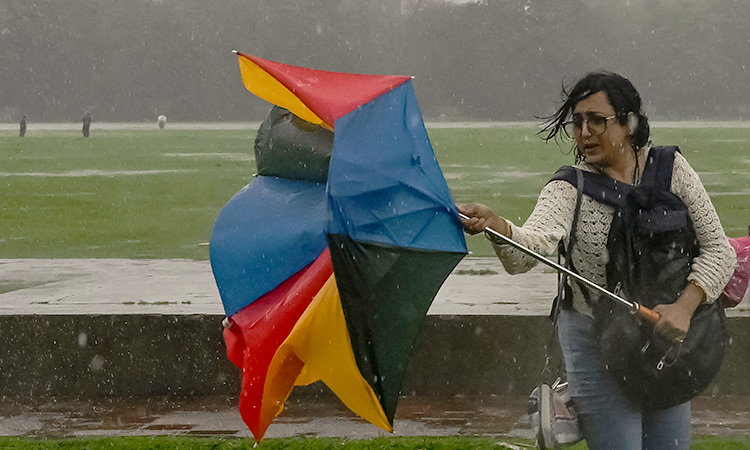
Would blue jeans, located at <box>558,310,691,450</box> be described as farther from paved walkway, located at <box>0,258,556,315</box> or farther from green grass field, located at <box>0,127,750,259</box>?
green grass field, located at <box>0,127,750,259</box>

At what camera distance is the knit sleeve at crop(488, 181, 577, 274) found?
2850mm

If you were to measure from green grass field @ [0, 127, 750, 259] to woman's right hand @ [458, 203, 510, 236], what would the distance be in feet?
11.8

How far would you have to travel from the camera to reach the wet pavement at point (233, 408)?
558cm

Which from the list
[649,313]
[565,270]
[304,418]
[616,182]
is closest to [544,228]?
[565,270]

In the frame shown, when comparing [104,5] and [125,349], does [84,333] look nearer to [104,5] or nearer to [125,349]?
[125,349]

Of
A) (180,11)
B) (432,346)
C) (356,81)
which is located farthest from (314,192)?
(180,11)

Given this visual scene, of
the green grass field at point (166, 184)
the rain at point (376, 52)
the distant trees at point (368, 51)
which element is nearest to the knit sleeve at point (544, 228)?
the green grass field at point (166, 184)

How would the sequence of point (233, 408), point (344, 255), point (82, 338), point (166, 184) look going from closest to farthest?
point (344, 255)
point (233, 408)
point (82, 338)
point (166, 184)

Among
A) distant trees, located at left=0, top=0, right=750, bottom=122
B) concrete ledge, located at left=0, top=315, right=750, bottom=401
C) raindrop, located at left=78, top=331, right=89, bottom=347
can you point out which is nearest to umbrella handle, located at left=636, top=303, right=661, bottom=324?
concrete ledge, located at left=0, top=315, right=750, bottom=401

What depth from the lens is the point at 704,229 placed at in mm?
2955

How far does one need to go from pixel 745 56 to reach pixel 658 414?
102 m

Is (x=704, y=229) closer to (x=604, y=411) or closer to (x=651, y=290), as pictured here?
(x=651, y=290)

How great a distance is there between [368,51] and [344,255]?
97.6 meters

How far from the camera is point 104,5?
10000 centimetres
